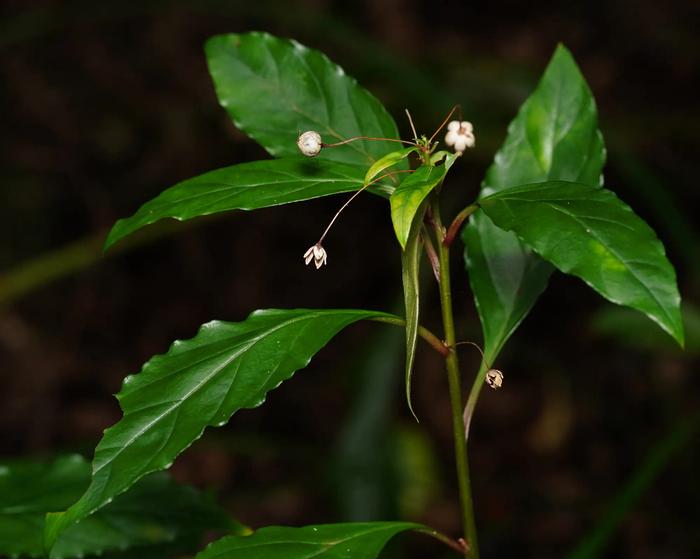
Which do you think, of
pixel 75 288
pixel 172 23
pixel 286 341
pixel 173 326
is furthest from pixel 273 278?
pixel 286 341

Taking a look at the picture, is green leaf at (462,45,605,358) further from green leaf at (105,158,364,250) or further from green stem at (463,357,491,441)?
green leaf at (105,158,364,250)

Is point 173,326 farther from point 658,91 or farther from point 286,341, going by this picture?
point 286,341

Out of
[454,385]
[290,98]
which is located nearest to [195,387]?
[454,385]

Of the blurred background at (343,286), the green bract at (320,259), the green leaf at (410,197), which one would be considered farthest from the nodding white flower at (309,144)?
the blurred background at (343,286)

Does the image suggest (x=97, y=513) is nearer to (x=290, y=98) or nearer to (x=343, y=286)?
(x=290, y=98)

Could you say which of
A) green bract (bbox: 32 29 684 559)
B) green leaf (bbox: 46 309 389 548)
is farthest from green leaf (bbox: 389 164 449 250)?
green leaf (bbox: 46 309 389 548)

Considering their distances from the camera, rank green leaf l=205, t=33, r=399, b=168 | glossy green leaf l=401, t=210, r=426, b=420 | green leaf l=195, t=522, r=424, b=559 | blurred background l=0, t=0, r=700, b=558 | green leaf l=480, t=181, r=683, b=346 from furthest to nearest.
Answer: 1. blurred background l=0, t=0, r=700, b=558
2. green leaf l=205, t=33, r=399, b=168
3. green leaf l=195, t=522, r=424, b=559
4. glossy green leaf l=401, t=210, r=426, b=420
5. green leaf l=480, t=181, r=683, b=346
